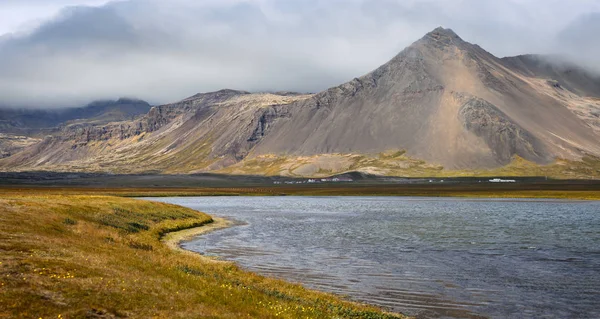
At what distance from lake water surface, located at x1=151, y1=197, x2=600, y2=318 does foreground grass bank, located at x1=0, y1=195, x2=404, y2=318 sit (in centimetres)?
529

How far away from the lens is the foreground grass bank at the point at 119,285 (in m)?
19.4

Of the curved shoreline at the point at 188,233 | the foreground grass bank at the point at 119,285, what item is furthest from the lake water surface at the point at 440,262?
the foreground grass bank at the point at 119,285

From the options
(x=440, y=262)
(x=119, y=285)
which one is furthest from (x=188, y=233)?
(x=119, y=285)

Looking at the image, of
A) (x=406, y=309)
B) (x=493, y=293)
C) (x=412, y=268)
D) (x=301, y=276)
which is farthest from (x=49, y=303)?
(x=412, y=268)

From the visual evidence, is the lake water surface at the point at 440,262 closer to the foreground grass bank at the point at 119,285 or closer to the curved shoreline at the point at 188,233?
the curved shoreline at the point at 188,233

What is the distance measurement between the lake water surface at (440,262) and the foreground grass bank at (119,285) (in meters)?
5.29

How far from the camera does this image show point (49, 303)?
62.0 feet

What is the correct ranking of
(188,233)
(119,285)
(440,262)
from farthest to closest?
(188,233) < (440,262) < (119,285)

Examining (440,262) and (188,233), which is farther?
(188,233)

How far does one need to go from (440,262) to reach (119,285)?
28.9 metres

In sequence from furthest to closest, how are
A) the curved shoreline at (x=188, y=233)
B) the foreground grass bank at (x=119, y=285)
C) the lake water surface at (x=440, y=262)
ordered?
the curved shoreline at (x=188, y=233), the lake water surface at (x=440, y=262), the foreground grass bank at (x=119, y=285)

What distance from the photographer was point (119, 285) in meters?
22.5

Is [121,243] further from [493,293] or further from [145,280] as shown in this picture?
[493,293]

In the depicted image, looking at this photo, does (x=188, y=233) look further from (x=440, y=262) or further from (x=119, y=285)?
(x=119, y=285)
